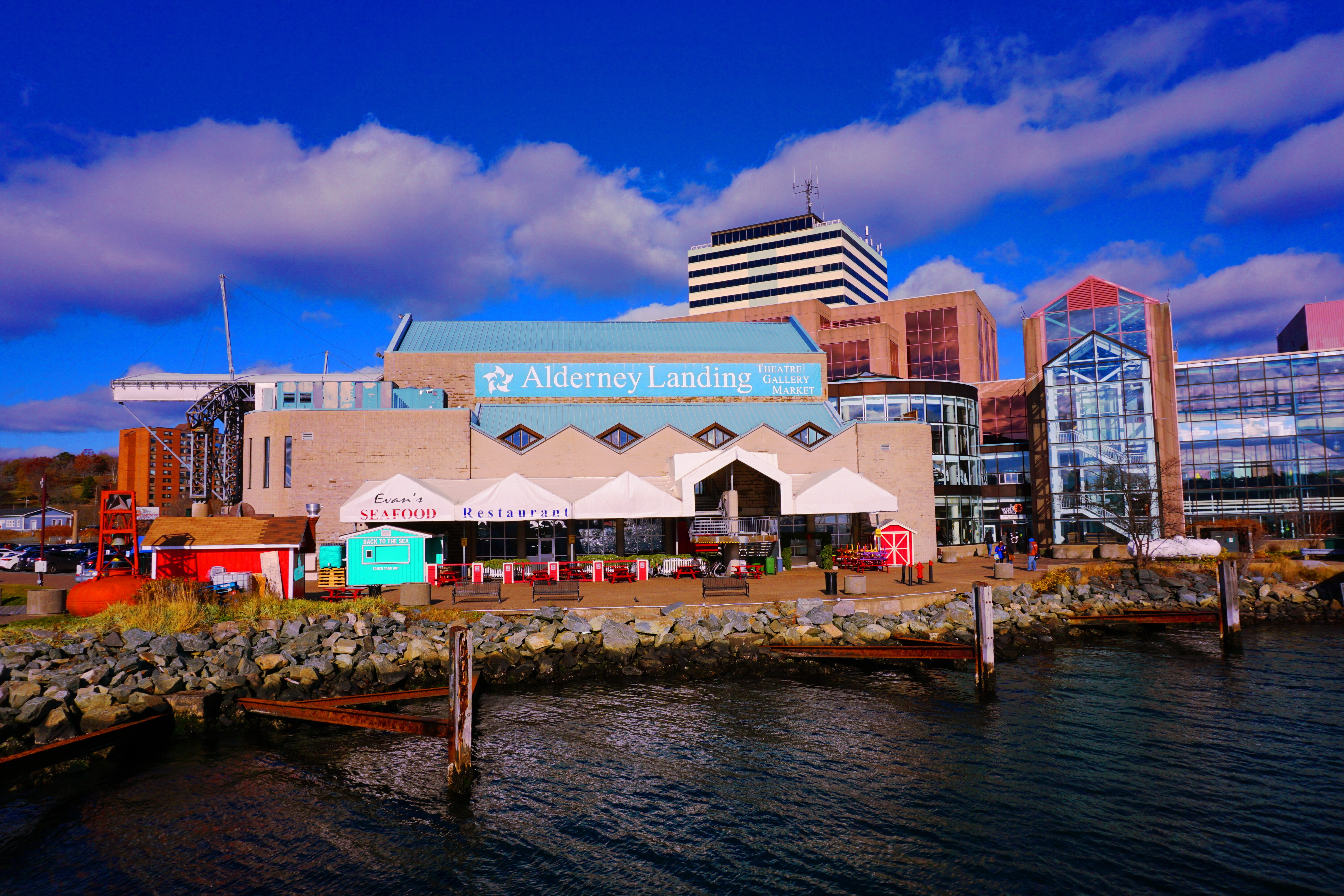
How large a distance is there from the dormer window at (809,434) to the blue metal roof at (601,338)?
6554 mm

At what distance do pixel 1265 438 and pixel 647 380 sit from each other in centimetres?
4557

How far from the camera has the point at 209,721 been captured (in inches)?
749

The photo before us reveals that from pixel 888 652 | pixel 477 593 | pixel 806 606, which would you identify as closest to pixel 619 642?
pixel 806 606

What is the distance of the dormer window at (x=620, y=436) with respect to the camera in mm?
41750

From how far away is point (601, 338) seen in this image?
160 feet

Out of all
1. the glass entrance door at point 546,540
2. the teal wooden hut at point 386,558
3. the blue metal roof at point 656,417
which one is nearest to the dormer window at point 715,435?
the blue metal roof at point 656,417

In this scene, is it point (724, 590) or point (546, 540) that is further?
point (546, 540)

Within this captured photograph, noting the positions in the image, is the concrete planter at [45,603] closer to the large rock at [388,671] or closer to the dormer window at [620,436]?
the large rock at [388,671]

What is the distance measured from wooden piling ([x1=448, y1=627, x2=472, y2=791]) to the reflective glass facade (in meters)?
57.2

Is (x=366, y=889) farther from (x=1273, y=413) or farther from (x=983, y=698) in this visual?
(x=1273, y=413)

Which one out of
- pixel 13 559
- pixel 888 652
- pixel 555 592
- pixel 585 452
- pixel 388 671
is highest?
pixel 585 452

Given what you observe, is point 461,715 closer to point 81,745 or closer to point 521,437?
point 81,745

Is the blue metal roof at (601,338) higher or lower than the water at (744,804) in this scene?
higher

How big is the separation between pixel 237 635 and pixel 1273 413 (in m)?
65.6
